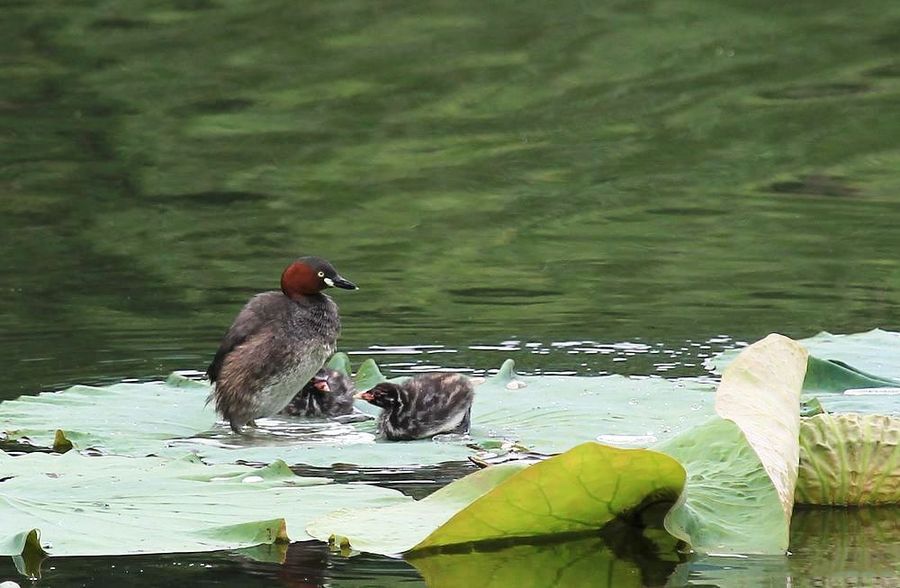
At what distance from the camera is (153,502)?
201 inches

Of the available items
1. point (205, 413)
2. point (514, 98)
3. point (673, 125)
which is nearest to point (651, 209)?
point (673, 125)

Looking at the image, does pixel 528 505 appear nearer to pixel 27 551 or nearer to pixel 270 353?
pixel 27 551

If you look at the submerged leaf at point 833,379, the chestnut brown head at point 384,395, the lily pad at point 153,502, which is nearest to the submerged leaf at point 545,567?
the lily pad at point 153,502

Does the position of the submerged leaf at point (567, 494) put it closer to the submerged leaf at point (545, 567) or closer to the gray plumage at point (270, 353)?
the submerged leaf at point (545, 567)

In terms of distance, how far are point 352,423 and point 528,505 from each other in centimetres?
280

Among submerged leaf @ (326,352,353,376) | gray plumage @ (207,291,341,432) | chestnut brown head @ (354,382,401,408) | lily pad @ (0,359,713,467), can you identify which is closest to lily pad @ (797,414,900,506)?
lily pad @ (0,359,713,467)

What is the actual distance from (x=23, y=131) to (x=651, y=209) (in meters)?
7.20

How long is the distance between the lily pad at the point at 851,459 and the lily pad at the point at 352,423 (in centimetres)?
77

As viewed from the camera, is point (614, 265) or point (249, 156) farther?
point (249, 156)

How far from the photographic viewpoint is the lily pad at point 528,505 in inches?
187

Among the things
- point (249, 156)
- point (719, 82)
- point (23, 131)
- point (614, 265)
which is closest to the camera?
point (614, 265)

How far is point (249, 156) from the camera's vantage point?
1691cm

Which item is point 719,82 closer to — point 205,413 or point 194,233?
point 194,233

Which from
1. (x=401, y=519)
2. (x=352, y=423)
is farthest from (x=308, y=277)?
(x=401, y=519)
